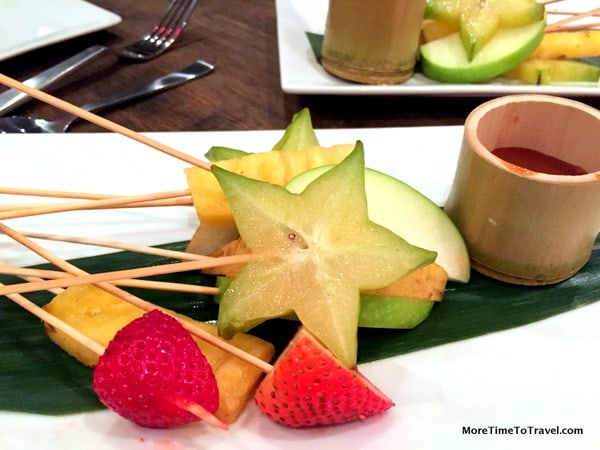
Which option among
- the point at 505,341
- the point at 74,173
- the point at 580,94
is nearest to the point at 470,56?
the point at 580,94

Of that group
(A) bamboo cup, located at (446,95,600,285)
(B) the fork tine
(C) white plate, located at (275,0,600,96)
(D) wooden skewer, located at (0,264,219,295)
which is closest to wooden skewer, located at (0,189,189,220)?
(D) wooden skewer, located at (0,264,219,295)

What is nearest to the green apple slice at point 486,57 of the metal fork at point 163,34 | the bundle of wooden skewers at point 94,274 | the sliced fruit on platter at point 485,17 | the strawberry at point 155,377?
the sliced fruit on platter at point 485,17

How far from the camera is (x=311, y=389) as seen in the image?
3.25 feet

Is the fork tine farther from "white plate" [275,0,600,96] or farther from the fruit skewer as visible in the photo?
the fruit skewer

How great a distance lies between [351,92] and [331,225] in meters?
0.95

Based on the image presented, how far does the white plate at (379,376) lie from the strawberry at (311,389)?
0.05m

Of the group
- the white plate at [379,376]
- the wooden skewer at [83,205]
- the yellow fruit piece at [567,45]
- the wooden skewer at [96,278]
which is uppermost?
the yellow fruit piece at [567,45]

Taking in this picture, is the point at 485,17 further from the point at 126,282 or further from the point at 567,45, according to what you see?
the point at 126,282

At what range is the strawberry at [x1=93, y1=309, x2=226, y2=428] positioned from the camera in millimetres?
940

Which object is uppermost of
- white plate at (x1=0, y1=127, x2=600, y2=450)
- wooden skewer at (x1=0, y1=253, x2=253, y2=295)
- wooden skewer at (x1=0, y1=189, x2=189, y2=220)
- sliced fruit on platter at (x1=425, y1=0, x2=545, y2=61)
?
sliced fruit on platter at (x1=425, y1=0, x2=545, y2=61)

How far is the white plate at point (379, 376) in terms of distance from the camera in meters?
1.03

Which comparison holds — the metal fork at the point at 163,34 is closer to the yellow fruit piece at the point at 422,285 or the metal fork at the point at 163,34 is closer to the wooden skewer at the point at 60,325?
the wooden skewer at the point at 60,325

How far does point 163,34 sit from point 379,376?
175 cm

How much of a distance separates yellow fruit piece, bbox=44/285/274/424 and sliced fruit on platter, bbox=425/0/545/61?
1.35 metres
